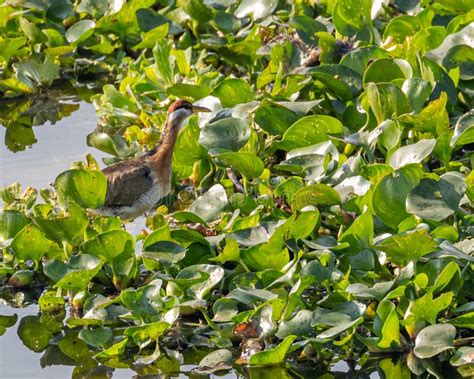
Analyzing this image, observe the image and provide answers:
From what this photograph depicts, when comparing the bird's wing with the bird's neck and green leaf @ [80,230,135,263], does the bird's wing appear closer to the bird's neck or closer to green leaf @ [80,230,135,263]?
the bird's neck

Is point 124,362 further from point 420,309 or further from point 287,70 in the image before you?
point 287,70

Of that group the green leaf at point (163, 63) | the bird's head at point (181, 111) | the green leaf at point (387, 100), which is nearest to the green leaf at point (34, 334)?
the bird's head at point (181, 111)

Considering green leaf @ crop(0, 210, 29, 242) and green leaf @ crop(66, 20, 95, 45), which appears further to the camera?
green leaf @ crop(66, 20, 95, 45)

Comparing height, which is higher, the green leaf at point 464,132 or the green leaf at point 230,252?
the green leaf at point 464,132

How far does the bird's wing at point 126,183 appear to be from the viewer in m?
7.04

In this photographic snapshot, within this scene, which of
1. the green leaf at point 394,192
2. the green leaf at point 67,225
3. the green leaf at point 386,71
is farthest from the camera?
the green leaf at point 386,71

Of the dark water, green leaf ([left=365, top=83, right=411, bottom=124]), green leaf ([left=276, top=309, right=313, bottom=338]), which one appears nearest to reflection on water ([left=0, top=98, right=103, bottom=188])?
the dark water

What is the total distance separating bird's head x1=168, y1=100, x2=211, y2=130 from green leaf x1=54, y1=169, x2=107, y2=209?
134 centimetres

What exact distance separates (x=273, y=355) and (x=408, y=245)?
0.84m

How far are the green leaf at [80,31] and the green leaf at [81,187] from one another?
12.3 ft

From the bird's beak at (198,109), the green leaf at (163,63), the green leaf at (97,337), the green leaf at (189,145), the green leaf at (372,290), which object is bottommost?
the green leaf at (163,63)

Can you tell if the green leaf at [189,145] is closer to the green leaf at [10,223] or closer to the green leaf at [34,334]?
the green leaf at [10,223]

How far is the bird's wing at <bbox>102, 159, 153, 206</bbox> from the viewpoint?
704 centimetres

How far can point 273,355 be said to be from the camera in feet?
16.7
